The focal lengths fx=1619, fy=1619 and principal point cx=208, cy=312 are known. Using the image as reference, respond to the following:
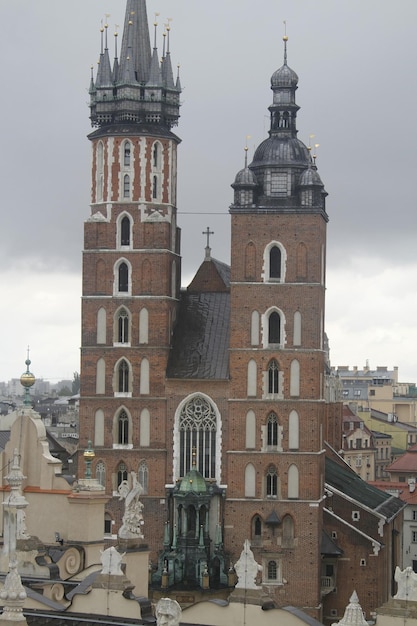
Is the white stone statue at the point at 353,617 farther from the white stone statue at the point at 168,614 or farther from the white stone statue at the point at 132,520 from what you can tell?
the white stone statue at the point at 132,520

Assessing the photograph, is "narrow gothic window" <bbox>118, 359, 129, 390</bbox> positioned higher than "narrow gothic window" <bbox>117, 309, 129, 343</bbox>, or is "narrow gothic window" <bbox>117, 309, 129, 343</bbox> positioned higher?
"narrow gothic window" <bbox>117, 309, 129, 343</bbox>

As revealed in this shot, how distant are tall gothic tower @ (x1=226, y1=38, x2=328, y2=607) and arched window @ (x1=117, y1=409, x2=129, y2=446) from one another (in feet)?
16.8

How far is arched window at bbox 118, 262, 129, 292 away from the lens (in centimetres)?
7962

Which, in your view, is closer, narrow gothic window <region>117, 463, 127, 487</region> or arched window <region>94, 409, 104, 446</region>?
narrow gothic window <region>117, 463, 127, 487</region>

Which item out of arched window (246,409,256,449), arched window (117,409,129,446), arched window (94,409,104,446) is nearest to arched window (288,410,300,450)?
arched window (246,409,256,449)

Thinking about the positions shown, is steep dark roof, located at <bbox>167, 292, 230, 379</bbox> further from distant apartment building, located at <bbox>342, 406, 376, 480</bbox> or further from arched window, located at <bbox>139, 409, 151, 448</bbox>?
distant apartment building, located at <bbox>342, 406, 376, 480</bbox>

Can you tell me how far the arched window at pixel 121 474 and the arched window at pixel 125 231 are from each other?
1089 centimetres

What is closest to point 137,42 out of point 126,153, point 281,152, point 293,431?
point 126,153

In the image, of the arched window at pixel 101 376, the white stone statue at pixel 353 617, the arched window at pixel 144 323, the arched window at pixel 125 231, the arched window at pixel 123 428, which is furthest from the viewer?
the arched window at pixel 125 231

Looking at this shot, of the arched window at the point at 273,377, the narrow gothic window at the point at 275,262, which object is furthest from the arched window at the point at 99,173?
the arched window at the point at 273,377

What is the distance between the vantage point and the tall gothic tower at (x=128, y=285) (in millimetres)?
78750

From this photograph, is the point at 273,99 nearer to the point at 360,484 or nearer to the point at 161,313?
the point at 161,313

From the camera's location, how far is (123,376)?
79375mm

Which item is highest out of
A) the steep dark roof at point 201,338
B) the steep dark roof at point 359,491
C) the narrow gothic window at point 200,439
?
the steep dark roof at point 201,338
